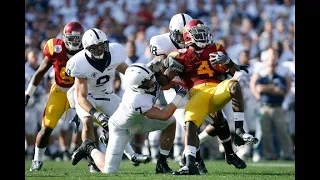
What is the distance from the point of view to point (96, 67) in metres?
8.21

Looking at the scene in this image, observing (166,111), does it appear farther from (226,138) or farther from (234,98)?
(226,138)

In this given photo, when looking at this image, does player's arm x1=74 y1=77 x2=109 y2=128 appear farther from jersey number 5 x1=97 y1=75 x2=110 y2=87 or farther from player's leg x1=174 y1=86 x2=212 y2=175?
player's leg x1=174 y1=86 x2=212 y2=175

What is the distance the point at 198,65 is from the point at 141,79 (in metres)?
0.77

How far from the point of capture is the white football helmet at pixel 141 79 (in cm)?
736

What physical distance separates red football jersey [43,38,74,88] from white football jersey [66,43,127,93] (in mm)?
535

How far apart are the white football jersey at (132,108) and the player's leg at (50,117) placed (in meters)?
1.34

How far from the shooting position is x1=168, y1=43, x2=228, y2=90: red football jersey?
7.77 m

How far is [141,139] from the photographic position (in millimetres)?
12344

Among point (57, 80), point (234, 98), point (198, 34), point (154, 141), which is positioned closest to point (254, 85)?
point (154, 141)

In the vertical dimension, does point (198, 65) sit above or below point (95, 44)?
below

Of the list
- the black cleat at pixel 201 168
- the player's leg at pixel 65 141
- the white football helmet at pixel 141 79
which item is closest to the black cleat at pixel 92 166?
the black cleat at pixel 201 168

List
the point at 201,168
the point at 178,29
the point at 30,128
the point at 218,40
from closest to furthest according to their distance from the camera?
the point at 201,168 → the point at 178,29 → the point at 30,128 → the point at 218,40
